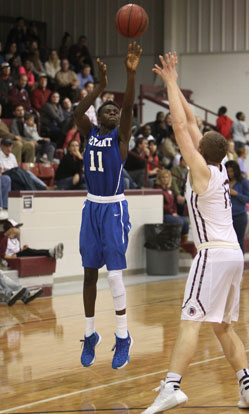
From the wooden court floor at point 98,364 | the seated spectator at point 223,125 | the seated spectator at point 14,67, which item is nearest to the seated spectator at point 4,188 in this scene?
the wooden court floor at point 98,364

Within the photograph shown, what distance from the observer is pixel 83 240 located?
602cm

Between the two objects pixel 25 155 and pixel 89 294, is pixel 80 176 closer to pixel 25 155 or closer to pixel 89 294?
pixel 25 155

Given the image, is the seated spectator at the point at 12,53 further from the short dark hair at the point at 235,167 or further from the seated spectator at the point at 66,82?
the short dark hair at the point at 235,167

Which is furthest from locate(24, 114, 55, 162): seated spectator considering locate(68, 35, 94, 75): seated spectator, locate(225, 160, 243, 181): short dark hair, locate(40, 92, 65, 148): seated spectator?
locate(68, 35, 94, 75): seated spectator

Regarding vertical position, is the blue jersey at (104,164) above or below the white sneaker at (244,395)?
above

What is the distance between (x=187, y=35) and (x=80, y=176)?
10656 millimetres

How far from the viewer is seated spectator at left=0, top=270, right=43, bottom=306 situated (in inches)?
350

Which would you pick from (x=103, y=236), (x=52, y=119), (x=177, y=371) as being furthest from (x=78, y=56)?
(x=177, y=371)

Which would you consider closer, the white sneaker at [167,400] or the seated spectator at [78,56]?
the white sneaker at [167,400]

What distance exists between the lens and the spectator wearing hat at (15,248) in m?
9.89

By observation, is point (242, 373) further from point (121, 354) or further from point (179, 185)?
point (179, 185)

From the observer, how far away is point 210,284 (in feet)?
15.4

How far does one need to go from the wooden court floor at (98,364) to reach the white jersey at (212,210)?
1121mm

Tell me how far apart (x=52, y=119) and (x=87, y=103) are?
9.47 m
